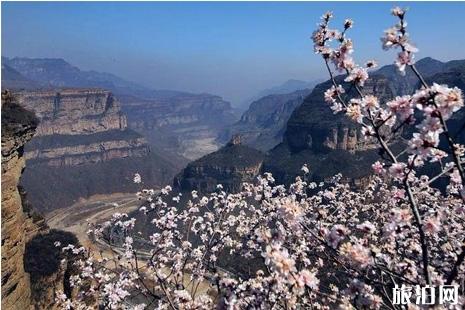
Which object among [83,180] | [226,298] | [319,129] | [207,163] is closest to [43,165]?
[83,180]

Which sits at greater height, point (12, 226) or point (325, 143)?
point (12, 226)

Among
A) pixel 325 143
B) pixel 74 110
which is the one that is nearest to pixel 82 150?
pixel 74 110

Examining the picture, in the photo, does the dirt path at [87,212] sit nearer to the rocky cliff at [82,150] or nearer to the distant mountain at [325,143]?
the rocky cliff at [82,150]

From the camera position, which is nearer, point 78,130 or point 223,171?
point 223,171

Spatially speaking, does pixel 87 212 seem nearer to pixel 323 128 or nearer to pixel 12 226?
pixel 323 128

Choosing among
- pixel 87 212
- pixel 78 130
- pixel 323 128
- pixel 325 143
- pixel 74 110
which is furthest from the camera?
pixel 78 130

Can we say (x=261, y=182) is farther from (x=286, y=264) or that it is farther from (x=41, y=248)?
(x=41, y=248)

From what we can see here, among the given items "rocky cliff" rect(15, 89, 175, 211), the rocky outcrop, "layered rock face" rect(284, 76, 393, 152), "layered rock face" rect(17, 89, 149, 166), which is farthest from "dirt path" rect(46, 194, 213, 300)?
"layered rock face" rect(284, 76, 393, 152)

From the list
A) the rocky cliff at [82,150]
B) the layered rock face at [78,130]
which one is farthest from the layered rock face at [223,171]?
the layered rock face at [78,130]
